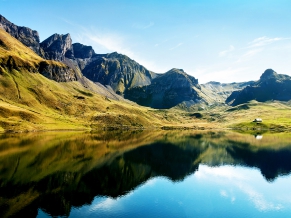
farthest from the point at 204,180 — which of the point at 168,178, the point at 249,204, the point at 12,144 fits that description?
the point at 12,144

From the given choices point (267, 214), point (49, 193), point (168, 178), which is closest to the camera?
point (267, 214)

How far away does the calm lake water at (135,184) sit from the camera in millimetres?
61312

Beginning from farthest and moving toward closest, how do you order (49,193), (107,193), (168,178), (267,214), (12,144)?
(12,144) → (168,178) → (107,193) → (49,193) → (267,214)

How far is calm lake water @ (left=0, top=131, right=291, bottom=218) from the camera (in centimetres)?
6131

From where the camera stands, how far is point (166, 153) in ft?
497

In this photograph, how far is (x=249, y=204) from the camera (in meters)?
69.7

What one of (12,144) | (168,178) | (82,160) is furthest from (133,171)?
(12,144)

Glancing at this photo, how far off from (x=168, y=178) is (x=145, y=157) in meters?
40.4

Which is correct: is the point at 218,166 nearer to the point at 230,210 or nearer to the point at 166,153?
the point at 166,153

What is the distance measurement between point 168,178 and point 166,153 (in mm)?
55515

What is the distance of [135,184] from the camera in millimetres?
85812

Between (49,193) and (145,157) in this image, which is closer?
(49,193)

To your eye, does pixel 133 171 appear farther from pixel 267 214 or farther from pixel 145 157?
pixel 267 214

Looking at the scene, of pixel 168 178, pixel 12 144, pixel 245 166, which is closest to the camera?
pixel 168 178
